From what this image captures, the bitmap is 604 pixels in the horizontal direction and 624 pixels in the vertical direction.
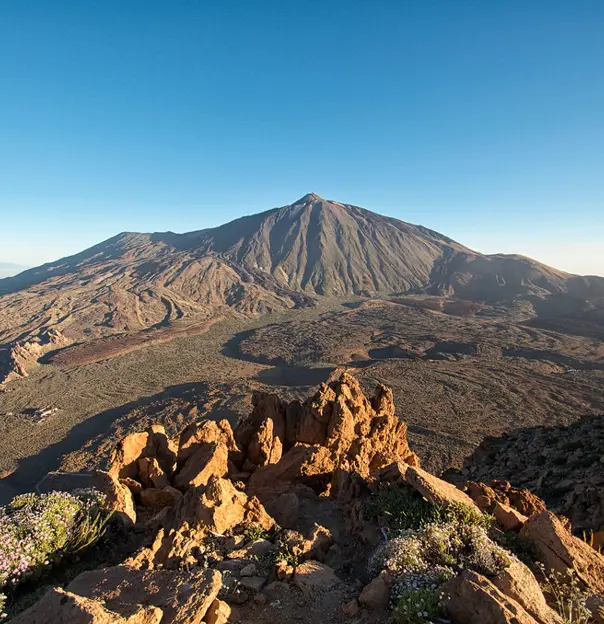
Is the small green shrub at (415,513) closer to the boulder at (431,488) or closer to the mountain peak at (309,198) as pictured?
the boulder at (431,488)

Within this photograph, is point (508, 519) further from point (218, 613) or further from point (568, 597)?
point (218, 613)

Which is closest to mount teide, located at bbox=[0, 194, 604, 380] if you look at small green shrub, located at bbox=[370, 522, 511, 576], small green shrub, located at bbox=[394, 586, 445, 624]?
small green shrub, located at bbox=[370, 522, 511, 576]

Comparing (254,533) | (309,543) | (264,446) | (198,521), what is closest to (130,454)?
(264,446)

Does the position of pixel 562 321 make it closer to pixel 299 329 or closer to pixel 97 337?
pixel 299 329

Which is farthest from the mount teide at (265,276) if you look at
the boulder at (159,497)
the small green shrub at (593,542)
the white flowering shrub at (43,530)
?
the small green shrub at (593,542)

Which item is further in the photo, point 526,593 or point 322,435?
point 322,435

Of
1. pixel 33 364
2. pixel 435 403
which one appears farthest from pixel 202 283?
pixel 435 403

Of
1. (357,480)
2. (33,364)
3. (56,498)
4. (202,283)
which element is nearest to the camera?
(56,498)

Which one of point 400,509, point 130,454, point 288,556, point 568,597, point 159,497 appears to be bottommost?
point 159,497
